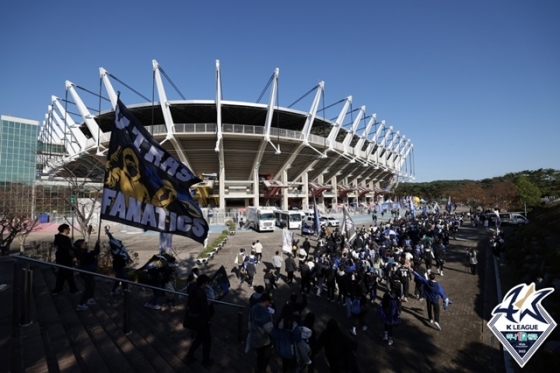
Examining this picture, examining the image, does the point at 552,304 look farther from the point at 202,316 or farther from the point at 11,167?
the point at 11,167

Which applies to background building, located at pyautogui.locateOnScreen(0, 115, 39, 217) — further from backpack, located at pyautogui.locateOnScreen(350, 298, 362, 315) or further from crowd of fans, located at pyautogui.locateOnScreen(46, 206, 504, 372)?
backpack, located at pyautogui.locateOnScreen(350, 298, 362, 315)

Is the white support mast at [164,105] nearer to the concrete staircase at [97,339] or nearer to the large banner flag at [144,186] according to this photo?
the concrete staircase at [97,339]

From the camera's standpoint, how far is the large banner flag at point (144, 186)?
189 inches

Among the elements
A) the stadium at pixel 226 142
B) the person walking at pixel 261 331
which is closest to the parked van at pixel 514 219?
the stadium at pixel 226 142

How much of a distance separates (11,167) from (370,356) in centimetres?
8519

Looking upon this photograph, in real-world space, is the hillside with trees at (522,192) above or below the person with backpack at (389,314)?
above

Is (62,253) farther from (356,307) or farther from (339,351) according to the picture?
(356,307)

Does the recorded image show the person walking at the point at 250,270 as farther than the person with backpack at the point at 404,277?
Yes

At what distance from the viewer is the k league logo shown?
11.8 ft

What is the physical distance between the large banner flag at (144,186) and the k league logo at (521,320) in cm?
495

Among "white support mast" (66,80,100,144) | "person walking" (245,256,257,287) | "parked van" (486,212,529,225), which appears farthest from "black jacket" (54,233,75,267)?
"parked van" (486,212,529,225)

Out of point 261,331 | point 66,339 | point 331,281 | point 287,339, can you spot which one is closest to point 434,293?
point 331,281

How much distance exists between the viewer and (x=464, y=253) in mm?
17594

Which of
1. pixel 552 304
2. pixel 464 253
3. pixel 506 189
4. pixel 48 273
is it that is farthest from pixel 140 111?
pixel 506 189
